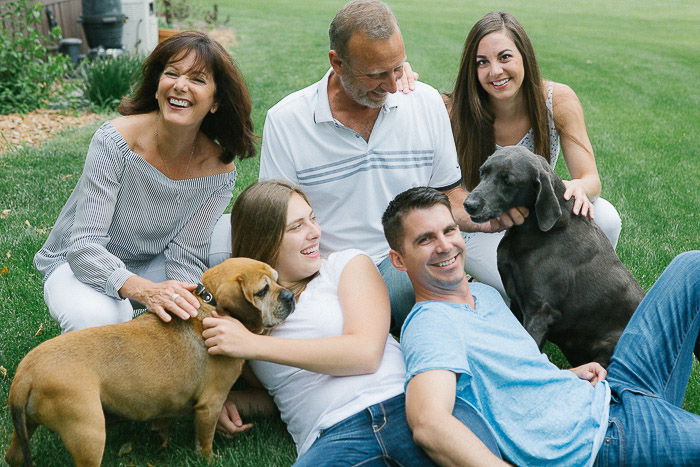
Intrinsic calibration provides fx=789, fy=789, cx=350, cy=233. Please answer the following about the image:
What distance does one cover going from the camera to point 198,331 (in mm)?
3465

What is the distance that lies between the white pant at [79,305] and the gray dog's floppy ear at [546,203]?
2168 millimetres

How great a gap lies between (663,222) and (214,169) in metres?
4.54

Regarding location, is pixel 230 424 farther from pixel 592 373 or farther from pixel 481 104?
pixel 481 104

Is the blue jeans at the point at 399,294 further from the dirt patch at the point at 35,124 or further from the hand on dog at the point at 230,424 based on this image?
the dirt patch at the point at 35,124

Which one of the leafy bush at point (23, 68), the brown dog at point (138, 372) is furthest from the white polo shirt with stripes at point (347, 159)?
the leafy bush at point (23, 68)

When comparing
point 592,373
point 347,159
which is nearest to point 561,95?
point 347,159

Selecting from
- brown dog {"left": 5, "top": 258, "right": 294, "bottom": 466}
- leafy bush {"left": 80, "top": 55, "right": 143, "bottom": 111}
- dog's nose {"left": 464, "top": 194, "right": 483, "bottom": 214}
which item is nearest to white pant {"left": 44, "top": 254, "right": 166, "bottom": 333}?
brown dog {"left": 5, "top": 258, "right": 294, "bottom": 466}

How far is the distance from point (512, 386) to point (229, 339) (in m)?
1.17

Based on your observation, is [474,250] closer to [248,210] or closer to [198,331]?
[248,210]

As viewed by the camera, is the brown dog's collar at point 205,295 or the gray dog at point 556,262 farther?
the gray dog at point 556,262

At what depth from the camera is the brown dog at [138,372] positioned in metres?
3.02

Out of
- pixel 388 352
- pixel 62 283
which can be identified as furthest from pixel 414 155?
pixel 62 283

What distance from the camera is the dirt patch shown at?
9.33 meters

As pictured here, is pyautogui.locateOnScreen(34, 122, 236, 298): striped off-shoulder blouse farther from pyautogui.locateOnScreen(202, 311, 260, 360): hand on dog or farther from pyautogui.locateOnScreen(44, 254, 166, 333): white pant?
pyautogui.locateOnScreen(202, 311, 260, 360): hand on dog
